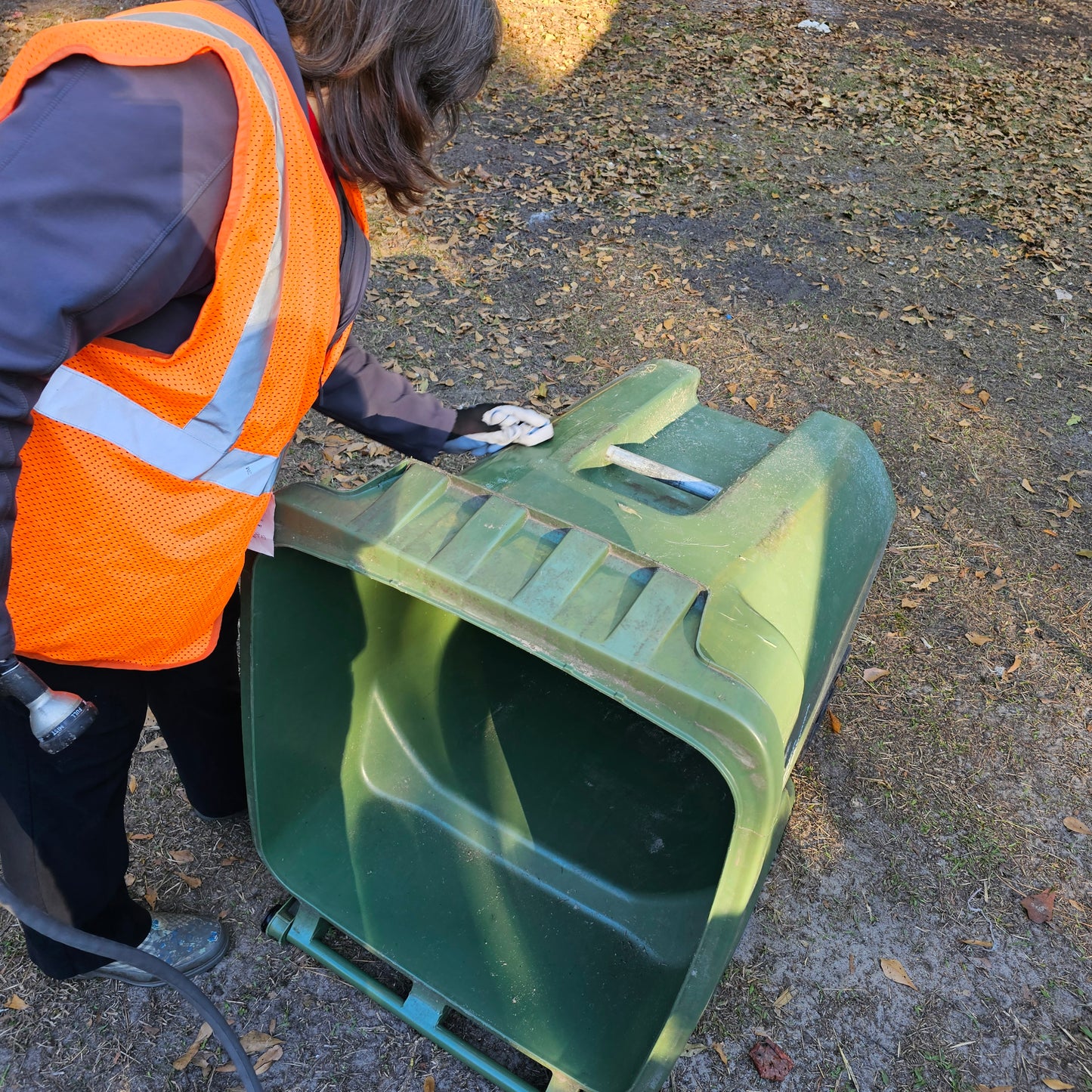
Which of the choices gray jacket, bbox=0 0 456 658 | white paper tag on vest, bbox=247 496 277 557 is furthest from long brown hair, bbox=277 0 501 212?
white paper tag on vest, bbox=247 496 277 557

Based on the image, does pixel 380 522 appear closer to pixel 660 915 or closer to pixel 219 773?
pixel 219 773

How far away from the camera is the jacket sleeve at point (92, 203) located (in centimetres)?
107

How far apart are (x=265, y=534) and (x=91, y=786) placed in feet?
2.17

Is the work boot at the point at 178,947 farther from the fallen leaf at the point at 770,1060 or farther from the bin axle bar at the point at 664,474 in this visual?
the bin axle bar at the point at 664,474

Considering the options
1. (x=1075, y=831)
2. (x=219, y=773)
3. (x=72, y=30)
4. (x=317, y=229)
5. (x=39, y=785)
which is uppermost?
(x=72, y=30)

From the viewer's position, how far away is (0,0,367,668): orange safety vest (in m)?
1.25

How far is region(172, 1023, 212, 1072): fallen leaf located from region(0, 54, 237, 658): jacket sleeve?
5.38ft

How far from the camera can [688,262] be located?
19.4 ft

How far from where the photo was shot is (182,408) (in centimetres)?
141

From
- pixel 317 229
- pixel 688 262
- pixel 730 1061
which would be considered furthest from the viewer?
pixel 688 262

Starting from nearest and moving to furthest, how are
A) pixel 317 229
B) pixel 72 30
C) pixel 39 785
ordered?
1. pixel 72 30
2. pixel 317 229
3. pixel 39 785

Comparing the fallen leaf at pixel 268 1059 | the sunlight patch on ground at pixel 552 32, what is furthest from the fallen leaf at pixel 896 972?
the sunlight patch on ground at pixel 552 32

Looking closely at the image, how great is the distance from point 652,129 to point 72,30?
731 cm

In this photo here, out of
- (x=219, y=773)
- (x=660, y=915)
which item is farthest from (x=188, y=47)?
(x=660, y=915)
